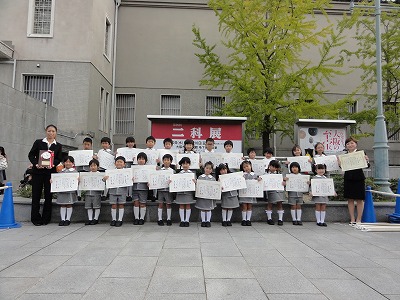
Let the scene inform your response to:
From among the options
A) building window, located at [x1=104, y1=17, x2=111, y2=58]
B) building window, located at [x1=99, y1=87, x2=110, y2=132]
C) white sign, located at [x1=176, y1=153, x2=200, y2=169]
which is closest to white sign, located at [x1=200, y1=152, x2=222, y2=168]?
white sign, located at [x1=176, y1=153, x2=200, y2=169]

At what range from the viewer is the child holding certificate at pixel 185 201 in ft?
24.0

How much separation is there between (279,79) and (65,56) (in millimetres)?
9868

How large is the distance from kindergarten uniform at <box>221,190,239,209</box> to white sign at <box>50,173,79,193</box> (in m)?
3.46

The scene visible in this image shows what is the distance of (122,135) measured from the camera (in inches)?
727

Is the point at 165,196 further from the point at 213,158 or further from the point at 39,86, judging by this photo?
the point at 39,86

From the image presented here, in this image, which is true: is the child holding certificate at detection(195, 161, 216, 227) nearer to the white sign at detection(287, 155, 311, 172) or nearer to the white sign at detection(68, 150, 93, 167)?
the white sign at detection(287, 155, 311, 172)

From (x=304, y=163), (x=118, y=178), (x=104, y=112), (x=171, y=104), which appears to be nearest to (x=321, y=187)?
(x=304, y=163)

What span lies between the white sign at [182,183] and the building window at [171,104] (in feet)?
38.5

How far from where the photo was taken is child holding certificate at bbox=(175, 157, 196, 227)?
7.32 m

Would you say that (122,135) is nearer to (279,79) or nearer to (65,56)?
(65,56)

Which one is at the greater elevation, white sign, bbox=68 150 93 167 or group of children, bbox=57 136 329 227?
white sign, bbox=68 150 93 167

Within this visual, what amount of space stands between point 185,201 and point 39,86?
1134 centimetres

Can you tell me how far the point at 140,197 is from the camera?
24.4ft

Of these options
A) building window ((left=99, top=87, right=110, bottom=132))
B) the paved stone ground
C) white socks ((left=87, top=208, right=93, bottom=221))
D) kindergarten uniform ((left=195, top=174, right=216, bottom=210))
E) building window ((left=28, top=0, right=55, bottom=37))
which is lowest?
the paved stone ground
